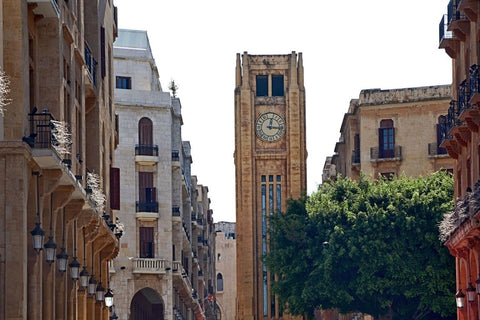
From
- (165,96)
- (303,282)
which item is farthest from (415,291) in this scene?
(165,96)

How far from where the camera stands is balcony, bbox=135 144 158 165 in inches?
2950

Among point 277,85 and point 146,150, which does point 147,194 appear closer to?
point 146,150

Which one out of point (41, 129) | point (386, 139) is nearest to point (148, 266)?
point (386, 139)

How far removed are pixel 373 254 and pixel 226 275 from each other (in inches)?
4494

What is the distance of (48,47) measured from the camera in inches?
1283

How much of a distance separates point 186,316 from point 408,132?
65.4 feet

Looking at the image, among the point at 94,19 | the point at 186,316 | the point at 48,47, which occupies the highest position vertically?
the point at 94,19

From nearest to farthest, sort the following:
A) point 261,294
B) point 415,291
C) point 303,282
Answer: point 415,291 < point 303,282 < point 261,294

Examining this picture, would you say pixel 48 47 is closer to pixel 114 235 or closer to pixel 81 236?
pixel 81 236

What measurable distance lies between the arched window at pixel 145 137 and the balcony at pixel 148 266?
5813 millimetres

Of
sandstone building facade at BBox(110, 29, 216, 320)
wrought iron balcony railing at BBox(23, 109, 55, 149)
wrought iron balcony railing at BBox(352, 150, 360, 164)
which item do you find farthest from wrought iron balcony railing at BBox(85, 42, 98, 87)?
wrought iron balcony railing at BBox(352, 150, 360, 164)

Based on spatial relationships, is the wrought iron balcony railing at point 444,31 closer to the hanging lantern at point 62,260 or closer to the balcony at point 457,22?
the balcony at point 457,22

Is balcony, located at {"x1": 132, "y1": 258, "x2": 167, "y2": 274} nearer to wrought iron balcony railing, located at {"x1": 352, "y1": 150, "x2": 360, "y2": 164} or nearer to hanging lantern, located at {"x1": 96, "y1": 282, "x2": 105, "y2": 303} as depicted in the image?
wrought iron balcony railing, located at {"x1": 352, "y1": 150, "x2": 360, "y2": 164}

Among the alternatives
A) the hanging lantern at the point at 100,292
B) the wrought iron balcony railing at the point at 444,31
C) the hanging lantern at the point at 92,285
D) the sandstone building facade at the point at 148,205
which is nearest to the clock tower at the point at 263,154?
the sandstone building facade at the point at 148,205
